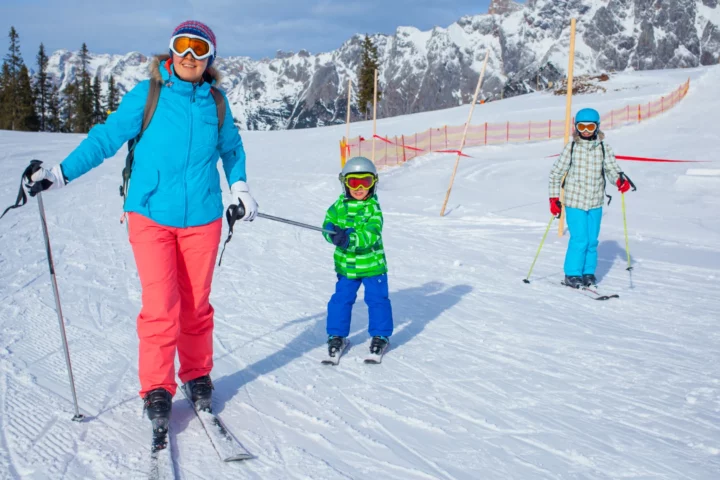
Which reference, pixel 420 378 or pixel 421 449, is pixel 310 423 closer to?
pixel 421 449

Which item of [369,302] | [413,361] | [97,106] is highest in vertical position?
[97,106]

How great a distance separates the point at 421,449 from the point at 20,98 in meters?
63.4

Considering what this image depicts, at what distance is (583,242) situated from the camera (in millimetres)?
6836

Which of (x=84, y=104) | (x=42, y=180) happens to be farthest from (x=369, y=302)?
(x=84, y=104)

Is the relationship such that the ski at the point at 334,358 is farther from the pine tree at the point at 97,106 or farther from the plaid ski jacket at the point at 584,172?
the pine tree at the point at 97,106

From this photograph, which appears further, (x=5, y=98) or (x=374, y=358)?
(x=5, y=98)

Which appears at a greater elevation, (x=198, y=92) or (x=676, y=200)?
(x=198, y=92)

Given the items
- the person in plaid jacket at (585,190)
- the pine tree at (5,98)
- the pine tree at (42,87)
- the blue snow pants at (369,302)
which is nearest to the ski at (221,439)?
the blue snow pants at (369,302)

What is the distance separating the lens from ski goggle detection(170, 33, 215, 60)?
3.17m

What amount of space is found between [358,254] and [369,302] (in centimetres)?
43

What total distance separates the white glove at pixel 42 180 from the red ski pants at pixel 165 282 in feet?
1.27

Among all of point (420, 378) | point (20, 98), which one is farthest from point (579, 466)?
point (20, 98)

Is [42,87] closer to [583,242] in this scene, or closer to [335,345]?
[583,242]

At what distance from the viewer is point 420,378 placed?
4.18 metres
